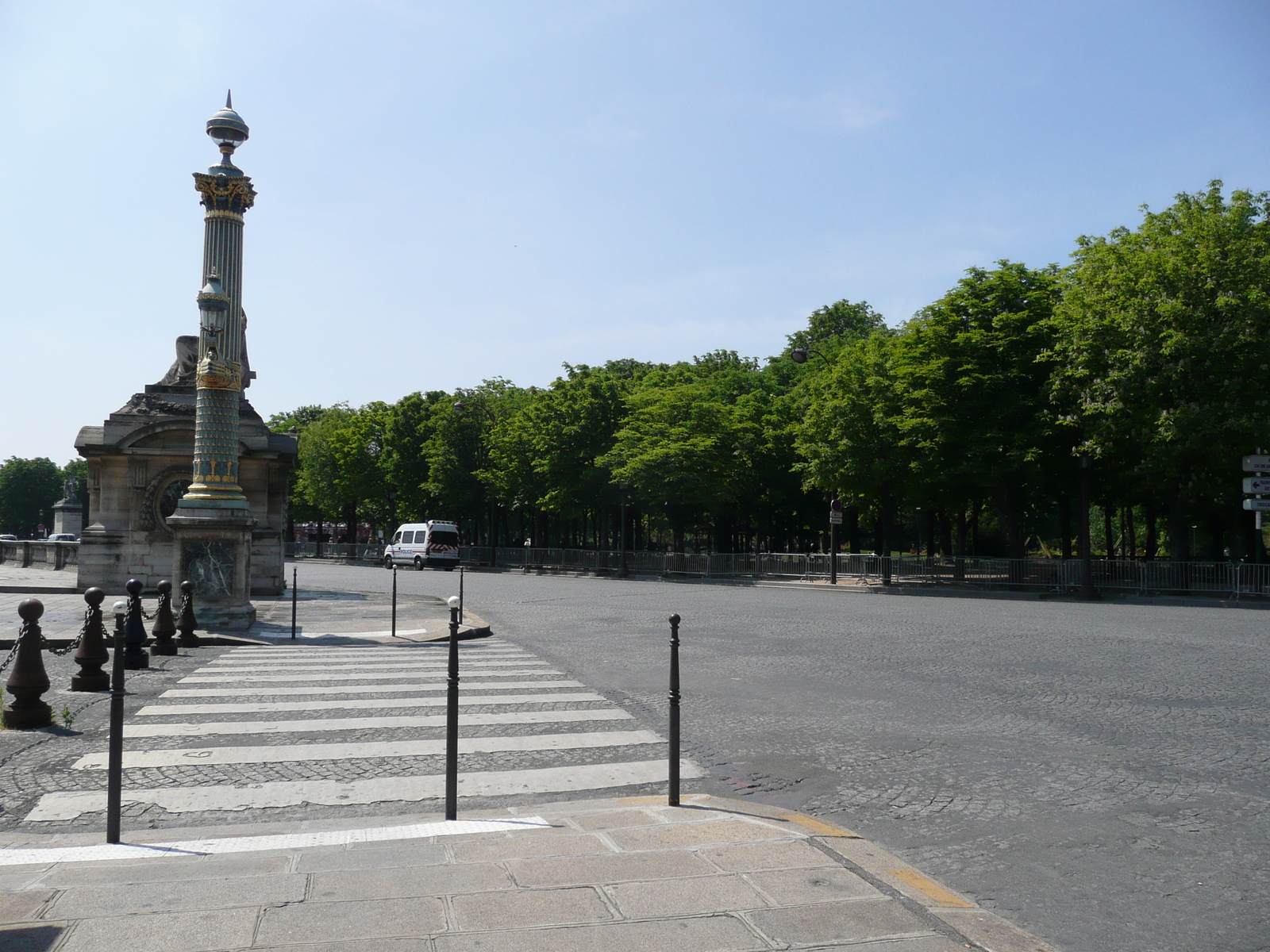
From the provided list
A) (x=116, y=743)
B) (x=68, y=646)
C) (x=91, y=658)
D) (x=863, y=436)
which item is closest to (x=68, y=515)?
(x=863, y=436)

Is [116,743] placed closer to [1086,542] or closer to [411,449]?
[1086,542]

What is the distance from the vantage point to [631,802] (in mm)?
5867

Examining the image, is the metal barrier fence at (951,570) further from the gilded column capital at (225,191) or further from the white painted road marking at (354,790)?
the white painted road marking at (354,790)

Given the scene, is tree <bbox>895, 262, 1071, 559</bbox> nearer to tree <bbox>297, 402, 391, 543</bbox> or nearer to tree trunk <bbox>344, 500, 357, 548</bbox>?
tree <bbox>297, 402, 391, 543</bbox>

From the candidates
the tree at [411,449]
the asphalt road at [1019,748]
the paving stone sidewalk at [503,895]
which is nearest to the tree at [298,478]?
the tree at [411,449]

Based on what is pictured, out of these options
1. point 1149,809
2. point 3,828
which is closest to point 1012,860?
point 1149,809

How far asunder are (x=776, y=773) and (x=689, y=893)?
2.87 m

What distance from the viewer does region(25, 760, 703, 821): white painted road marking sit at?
19.6 ft

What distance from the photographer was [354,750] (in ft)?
24.5

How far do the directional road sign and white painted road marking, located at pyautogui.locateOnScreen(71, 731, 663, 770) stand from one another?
890 inches

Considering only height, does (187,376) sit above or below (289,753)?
above

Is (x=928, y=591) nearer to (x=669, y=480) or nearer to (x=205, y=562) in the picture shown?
(x=669, y=480)

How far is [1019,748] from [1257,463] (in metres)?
21.6

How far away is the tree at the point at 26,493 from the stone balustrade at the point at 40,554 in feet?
312
